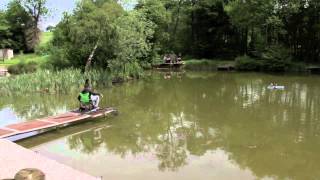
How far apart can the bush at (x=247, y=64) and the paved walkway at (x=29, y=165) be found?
29062mm

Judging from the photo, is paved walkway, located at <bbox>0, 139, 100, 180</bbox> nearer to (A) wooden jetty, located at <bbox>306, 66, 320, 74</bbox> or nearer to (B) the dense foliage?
(B) the dense foliage

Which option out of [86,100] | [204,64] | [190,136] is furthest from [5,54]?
[190,136]

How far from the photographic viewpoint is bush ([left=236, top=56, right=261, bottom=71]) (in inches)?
1468

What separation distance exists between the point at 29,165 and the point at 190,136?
5453 mm

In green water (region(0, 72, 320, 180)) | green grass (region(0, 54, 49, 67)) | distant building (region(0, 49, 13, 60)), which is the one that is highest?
distant building (region(0, 49, 13, 60))

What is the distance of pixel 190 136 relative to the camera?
13.3 metres

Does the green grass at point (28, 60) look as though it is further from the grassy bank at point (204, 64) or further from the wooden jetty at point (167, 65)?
the grassy bank at point (204, 64)

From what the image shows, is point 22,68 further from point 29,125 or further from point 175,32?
point 29,125

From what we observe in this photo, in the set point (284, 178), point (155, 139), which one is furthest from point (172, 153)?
point (284, 178)

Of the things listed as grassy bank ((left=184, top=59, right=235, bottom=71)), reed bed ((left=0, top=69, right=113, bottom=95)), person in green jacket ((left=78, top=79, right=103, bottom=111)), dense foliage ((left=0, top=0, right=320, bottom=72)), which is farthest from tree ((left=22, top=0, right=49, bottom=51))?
person in green jacket ((left=78, top=79, right=103, bottom=111))

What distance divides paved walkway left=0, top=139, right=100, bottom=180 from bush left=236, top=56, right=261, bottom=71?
29062mm

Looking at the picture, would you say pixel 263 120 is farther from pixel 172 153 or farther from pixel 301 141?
pixel 172 153

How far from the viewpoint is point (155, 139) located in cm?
1306

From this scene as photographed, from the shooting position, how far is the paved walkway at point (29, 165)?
328 inches
